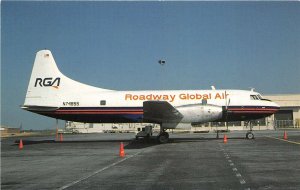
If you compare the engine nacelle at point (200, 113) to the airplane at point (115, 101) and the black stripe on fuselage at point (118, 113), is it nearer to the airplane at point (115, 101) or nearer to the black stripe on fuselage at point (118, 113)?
the airplane at point (115, 101)

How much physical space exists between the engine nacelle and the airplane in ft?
2.37

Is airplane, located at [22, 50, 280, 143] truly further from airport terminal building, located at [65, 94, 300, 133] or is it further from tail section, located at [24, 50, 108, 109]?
airport terminal building, located at [65, 94, 300, 133]

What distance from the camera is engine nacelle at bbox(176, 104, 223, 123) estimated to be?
98.9 ft

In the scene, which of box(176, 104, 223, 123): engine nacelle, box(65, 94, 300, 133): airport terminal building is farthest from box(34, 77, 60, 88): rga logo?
box(65, 94, 300, 133): airport terminal building

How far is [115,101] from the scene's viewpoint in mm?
33156

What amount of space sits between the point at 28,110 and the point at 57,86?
3525 mm

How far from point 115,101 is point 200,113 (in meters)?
8.11

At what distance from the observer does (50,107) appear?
3306 cm

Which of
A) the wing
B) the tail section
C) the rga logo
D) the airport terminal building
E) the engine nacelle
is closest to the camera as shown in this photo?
the wing

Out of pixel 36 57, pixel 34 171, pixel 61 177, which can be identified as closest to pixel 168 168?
pixel 61 177

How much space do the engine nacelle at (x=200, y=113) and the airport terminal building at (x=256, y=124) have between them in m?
38.5

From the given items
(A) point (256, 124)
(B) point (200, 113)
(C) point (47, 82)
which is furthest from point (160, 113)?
(A) point (256, 124)

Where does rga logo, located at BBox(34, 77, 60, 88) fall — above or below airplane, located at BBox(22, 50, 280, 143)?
above

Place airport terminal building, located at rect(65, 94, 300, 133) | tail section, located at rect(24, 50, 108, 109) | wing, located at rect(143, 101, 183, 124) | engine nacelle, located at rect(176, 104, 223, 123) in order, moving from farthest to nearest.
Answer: airport terminal building, located at rect(65, 94, 300, 133), tail section, located at rect(24, 50, 108, 109), engine nacelle, located at rect(176, 104, 223, 123), wing, located at rect(143, 101, 183, 124)
